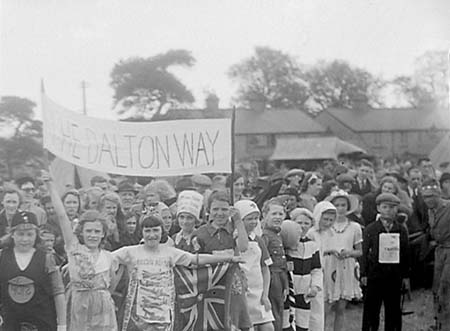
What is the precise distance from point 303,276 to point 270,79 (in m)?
1.61

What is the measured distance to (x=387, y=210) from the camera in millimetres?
6449

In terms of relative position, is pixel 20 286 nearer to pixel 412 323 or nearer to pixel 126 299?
pixel 126 299

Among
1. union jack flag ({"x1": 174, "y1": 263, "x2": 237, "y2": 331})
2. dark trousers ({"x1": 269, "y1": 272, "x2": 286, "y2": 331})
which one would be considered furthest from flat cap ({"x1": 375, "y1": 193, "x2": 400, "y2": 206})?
union jack flag ({"x1": 174, "y1": 263, "x2": 237, "y2": 331})

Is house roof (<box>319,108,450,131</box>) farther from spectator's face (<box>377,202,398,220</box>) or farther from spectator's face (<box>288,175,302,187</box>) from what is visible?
spectator's face (<box>377,202,398,220</box>)

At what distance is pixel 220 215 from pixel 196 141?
51 centimetres

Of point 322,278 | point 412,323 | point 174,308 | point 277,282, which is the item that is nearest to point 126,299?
point 174,308

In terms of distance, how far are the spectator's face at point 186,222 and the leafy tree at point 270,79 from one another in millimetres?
Result: 1244

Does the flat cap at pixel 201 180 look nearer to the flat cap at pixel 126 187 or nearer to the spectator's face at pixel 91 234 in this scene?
the flat cap at pixel 126 187

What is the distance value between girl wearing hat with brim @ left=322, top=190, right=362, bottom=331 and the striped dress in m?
0.35

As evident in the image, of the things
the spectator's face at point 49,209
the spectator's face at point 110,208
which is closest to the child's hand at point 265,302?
the spectator's face at point 110,208

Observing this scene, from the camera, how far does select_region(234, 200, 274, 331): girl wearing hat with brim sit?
5.56 metres

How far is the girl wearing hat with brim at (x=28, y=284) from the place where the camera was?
5020 mm

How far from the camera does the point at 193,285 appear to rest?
5434mm

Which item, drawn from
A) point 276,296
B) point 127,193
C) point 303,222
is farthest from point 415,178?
point 127,193
